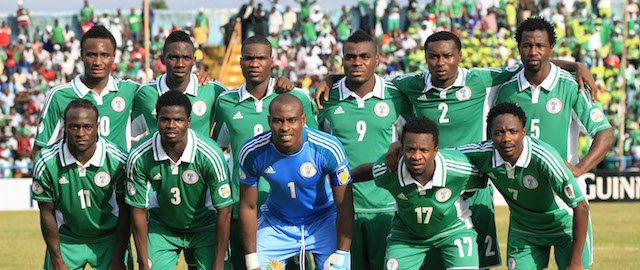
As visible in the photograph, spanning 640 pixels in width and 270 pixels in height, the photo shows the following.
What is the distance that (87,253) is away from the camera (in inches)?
244

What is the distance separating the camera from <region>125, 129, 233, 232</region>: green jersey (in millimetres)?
5913

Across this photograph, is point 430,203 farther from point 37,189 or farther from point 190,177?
point 37,189

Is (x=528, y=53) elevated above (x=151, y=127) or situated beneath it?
elevated above

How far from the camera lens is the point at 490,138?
245 inches

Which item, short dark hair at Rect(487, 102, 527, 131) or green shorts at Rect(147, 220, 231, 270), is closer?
short dark hair at Rect(487, 102, 527, 131)

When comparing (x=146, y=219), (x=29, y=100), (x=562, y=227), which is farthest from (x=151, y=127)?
(x=29, y=100)

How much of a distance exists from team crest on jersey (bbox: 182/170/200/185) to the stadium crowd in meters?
15.2

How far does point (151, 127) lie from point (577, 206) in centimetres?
346

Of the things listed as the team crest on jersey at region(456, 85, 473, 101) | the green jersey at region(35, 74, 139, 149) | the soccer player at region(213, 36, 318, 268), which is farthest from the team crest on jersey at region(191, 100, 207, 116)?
the team crest on jersey at region(456, 85, 473, 101)

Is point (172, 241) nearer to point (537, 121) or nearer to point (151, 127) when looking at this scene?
point (151, 127)

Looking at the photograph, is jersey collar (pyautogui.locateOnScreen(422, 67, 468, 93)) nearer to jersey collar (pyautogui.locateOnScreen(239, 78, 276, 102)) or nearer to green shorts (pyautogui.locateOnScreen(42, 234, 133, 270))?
jersey collar (pyautogui.locateOnScreen(239, 78, 276, 102))

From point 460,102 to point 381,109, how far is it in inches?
25.5

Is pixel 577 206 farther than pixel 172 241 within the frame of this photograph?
No

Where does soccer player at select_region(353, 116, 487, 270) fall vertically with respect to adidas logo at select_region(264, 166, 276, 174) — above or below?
below
